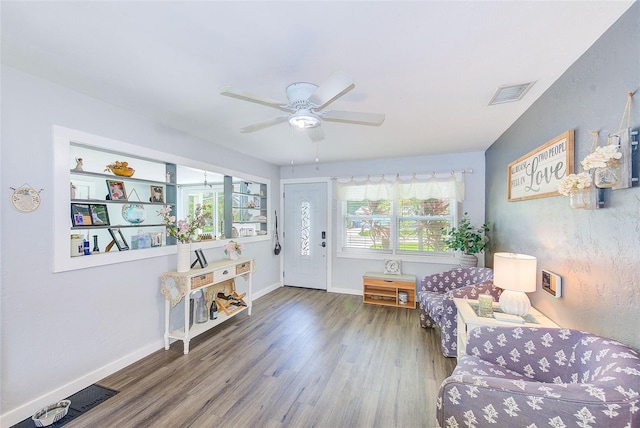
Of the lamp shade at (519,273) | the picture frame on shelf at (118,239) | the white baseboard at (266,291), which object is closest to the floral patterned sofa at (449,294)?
the lamp shade at (519,273)

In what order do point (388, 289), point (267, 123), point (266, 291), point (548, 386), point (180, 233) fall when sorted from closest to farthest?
1. point (548, 386)
2. point (267, 123)
3. point (180, 233)
4. point (388, 289)
5. point (266, 291)

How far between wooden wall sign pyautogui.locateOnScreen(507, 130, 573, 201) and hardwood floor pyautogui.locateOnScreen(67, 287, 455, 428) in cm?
180

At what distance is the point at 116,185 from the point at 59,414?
1862 millimetres

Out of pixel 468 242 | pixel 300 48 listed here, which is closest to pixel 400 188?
pixel 468 242

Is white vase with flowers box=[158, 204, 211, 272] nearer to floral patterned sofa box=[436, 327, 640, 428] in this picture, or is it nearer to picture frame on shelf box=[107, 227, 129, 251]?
picture frame on shelf box=[107, 227, 129, 251]

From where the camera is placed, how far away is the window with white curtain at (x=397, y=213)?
167 inches

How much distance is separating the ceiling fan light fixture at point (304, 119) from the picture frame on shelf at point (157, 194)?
2.00 meters

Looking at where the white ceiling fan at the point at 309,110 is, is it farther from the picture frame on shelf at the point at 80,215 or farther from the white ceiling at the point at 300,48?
the picture frame on shelf at the point at 80,215

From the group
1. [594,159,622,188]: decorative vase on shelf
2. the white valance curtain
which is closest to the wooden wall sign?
[594,159,622,188]: decorative vase on shelf

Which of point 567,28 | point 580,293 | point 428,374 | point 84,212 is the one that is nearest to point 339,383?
point 428,374

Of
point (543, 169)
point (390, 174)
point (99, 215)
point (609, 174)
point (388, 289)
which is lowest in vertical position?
point (388, 289)

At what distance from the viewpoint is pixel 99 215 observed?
8.00 feet

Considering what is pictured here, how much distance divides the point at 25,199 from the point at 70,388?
59.8 inches

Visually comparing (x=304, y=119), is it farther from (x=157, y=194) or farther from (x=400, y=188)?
(x=400, y=188)
